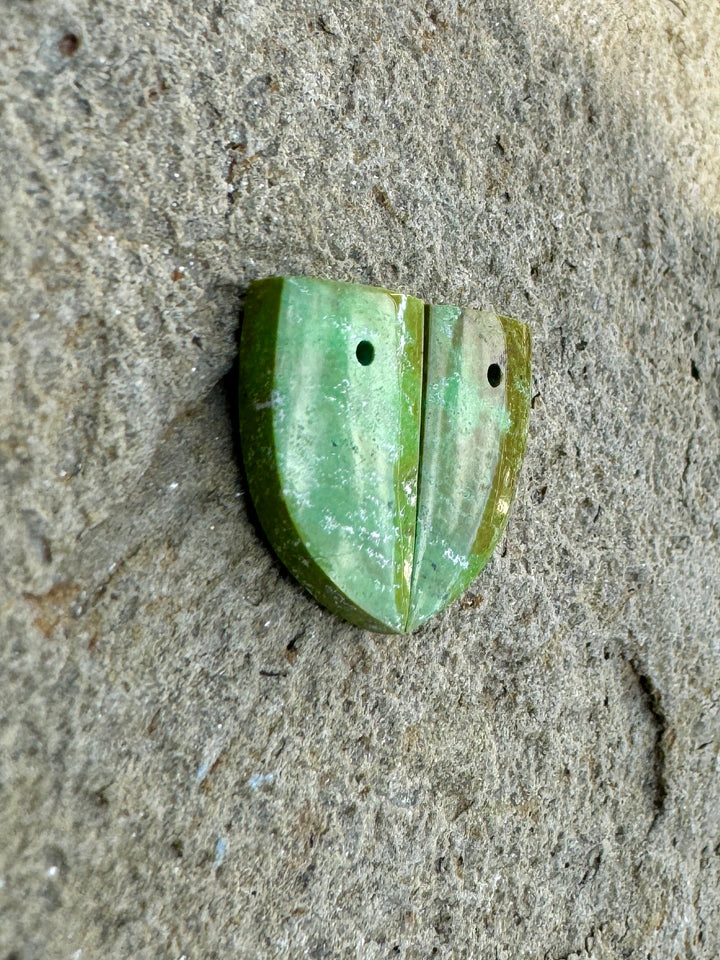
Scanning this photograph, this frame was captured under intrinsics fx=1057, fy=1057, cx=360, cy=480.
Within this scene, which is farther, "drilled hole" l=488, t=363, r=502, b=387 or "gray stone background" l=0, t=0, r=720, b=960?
"drilled hole" l=488, t=363, r=502, b=387

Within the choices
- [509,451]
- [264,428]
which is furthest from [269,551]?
[509,451]

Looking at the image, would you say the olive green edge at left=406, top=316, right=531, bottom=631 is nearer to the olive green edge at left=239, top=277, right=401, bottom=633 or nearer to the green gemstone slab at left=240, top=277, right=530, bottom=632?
the green gemstone slab at left=240, top=277, right=530, bottom=632

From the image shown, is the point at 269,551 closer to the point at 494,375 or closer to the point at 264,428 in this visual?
the point at 264,428

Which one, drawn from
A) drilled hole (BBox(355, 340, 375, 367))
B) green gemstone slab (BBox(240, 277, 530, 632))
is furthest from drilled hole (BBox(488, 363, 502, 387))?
drilled hole (BBox(355, 340, 375, 367))

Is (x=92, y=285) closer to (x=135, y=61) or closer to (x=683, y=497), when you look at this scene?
(x=135, y=61)

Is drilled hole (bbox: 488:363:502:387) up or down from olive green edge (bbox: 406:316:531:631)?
up
